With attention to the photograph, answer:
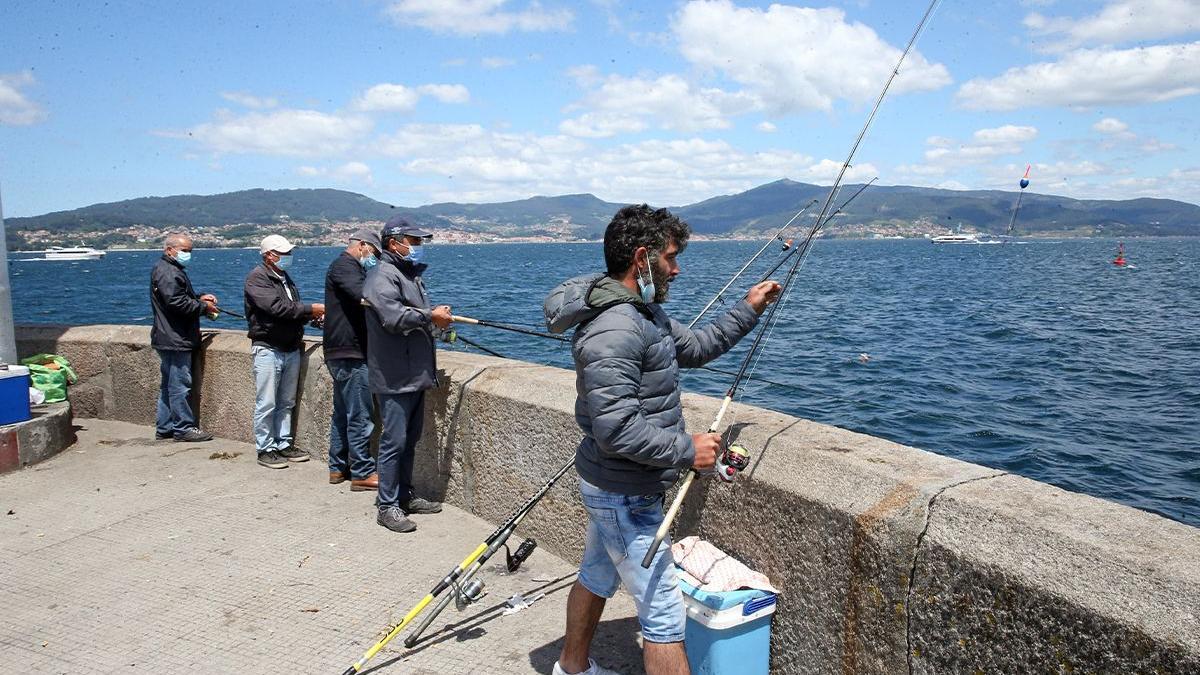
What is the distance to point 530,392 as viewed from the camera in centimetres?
466

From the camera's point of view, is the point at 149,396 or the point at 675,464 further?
the point at 149,396

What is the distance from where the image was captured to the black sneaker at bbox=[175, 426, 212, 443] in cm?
705

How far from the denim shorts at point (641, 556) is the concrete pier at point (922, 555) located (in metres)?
0.49

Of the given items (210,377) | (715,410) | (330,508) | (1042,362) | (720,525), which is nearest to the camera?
(720,525)

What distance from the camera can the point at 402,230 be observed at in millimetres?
5117

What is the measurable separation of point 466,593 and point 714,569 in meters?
1.23

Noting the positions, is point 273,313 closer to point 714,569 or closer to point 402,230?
point 402,230

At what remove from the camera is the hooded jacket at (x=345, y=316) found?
5754 mm

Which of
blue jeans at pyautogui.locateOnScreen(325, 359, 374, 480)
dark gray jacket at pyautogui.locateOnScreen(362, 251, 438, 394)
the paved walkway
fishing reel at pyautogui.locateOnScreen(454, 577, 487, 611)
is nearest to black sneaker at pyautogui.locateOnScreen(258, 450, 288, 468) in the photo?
the paved walkway

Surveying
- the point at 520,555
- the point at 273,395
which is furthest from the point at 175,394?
the point at 520,555

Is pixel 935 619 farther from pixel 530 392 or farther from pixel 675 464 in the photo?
pixel 530 392

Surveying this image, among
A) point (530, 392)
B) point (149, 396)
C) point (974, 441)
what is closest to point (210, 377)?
point (149, 396)

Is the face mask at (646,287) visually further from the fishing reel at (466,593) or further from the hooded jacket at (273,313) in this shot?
the hooded jacket at (273,313)

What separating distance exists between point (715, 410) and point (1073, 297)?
46.9m
